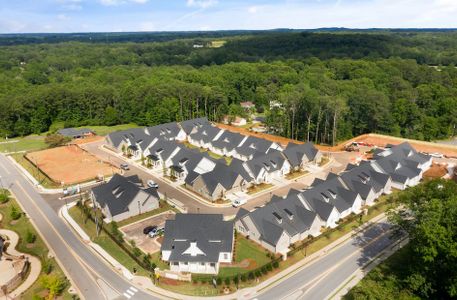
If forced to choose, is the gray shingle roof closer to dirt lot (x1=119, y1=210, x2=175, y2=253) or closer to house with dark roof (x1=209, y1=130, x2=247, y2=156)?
dirt lot (x1=119, y1=210, x2=175, y2=253)

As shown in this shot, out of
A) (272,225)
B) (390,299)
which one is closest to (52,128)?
(272,225)

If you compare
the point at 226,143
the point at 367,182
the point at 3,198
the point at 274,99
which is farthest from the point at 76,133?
the point at 367,182

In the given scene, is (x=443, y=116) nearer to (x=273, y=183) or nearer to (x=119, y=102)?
(x=273, y=183)

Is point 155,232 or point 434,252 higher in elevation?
point 434,252

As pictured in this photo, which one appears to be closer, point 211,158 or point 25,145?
point 211,158

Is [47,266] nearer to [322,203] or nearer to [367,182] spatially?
[322,203]

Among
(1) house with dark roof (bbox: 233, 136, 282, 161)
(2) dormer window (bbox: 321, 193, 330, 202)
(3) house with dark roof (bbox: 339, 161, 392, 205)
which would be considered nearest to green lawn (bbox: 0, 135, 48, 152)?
(1) house with dark roof (bbox: 233, 136, 282, 161)
